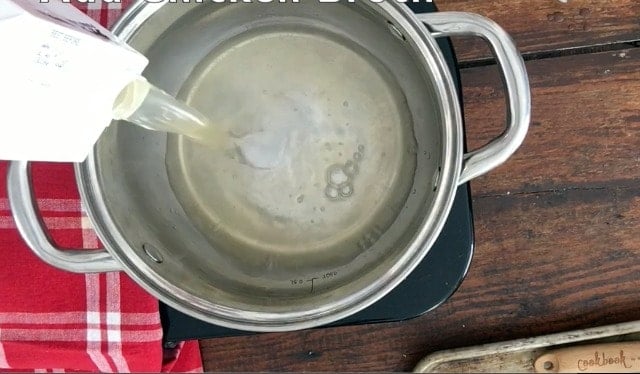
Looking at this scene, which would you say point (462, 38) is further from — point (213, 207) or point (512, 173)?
point (213, 207)

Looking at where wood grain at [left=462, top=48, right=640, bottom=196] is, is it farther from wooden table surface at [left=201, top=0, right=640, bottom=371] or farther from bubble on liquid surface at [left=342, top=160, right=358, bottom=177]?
bubble on liquid surface at [left=342, top=160, right=358, bottom=177]

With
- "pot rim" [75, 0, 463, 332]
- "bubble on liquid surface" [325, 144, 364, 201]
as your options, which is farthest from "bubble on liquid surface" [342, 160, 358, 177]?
"pot rim" [75, 0, 463, 332]

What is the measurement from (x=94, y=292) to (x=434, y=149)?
1.04ft

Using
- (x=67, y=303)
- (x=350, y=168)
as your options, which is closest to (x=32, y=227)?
(x=67, y=303)

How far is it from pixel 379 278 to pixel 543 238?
23 centimetres

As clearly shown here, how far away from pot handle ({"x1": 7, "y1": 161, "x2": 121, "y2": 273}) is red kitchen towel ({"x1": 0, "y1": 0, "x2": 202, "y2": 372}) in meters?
0.11

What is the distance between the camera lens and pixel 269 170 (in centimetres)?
59

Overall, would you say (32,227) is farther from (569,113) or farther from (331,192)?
(569,113)

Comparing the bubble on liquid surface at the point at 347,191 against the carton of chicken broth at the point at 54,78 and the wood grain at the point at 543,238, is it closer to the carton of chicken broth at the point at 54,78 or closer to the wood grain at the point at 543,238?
the wood grain at the point at 543,238

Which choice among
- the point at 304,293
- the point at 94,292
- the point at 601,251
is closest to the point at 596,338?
the point at 601,251

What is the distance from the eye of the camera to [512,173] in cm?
63

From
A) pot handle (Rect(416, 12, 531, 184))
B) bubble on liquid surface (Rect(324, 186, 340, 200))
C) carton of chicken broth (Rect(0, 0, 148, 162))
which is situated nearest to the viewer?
carton of chicken broth (Rect(0, 0, 148, 162))

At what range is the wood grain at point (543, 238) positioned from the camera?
63 centimetres

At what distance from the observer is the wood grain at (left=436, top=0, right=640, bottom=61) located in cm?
62
